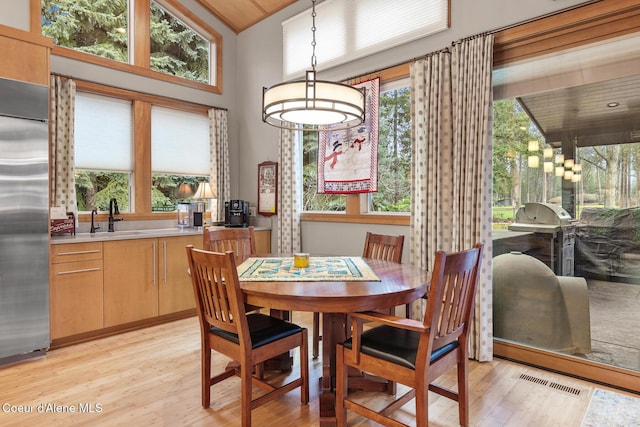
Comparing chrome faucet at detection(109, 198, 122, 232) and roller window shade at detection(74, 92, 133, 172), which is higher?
roller window shade at detection(74, 92, 133, 172)

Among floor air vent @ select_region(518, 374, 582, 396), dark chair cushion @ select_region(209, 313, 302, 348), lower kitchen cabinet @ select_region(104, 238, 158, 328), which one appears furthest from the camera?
lower kitchen cabinet @ select_region(104, 238, 158, 328)

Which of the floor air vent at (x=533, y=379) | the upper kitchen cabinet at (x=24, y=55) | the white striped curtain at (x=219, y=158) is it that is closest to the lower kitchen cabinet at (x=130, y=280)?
the white striped curtain at (x=219, y=158)

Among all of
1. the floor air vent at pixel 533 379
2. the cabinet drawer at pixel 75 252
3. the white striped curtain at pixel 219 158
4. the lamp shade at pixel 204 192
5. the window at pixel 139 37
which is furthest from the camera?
the white striped curtain at pixel 219 158

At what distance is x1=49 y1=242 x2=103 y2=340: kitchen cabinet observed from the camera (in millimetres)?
3100

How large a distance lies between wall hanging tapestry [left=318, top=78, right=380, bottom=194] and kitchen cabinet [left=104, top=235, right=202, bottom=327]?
5.20ft

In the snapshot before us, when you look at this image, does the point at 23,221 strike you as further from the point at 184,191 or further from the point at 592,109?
the point at 592,109

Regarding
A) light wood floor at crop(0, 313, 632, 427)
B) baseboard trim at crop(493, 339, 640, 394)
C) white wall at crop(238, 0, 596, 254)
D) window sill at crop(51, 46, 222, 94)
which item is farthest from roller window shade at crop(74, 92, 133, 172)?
baseboard trim at crop(493, 339, 640, 394)

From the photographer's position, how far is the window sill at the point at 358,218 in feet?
11.6

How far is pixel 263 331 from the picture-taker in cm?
210

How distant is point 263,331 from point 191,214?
2790mm

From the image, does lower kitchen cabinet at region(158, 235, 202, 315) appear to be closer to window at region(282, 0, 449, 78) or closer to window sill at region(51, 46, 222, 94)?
window sill at region(51, 46, 222, 94)

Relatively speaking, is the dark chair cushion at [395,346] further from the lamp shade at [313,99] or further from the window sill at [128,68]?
the window sill at [128,68]

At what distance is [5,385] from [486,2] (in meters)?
4.42

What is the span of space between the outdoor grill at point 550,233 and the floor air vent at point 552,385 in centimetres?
77
